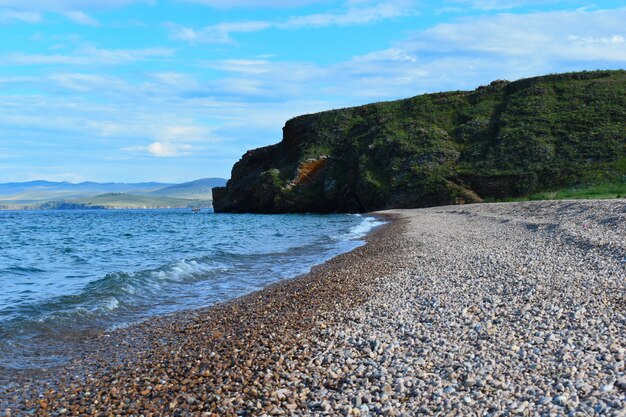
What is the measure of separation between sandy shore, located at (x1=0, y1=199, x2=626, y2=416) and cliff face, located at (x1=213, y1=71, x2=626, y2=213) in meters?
49.0

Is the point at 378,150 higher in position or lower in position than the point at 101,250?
higher

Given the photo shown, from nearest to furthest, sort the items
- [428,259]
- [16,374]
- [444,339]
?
1. [444,339]
2. [16,374]
3. [428,259]

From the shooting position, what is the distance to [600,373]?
603 cm

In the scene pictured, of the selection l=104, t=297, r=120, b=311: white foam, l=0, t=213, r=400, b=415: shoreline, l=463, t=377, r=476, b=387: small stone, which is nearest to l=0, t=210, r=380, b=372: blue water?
l=104, t=297, r=120, b=311: white foam

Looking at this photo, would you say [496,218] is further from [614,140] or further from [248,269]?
[614,140]

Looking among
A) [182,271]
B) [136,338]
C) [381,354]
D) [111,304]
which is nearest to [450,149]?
[182,271]

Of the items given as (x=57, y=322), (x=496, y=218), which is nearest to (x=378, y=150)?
(x=496, y=218)

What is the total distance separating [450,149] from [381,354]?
67527mm

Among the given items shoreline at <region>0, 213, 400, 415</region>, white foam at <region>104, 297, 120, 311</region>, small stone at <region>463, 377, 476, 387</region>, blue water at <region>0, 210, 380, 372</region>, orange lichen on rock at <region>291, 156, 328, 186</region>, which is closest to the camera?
small stone at <region>463, 377, 476, 387</region>

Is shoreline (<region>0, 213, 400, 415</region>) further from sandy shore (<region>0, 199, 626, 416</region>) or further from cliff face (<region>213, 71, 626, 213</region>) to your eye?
cliff face (<region>213, 71, 626, 213</region>)

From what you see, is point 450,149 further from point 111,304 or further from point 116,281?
point 111,304

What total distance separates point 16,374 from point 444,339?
7.06m

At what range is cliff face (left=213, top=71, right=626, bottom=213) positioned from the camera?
2415 inches

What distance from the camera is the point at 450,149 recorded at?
71.8m
